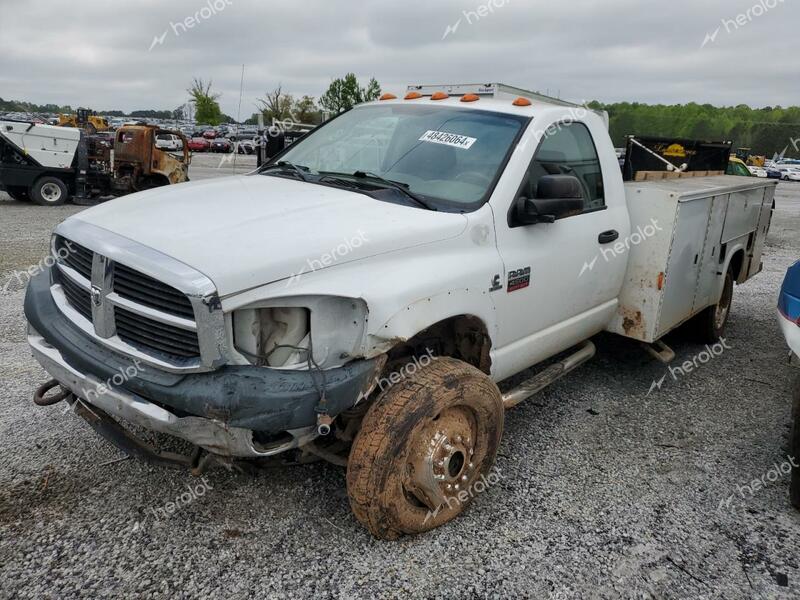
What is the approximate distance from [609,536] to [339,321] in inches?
67.3

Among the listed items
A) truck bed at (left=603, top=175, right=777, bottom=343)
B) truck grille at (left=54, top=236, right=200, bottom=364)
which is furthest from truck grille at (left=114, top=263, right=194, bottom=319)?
truck bed at (left=603, top=175, right=777, bottom=343)

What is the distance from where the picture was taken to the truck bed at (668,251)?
421cm

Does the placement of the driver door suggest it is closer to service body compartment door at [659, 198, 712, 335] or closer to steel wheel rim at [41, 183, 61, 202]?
service body compartment door at [659, 198, 712, 335]

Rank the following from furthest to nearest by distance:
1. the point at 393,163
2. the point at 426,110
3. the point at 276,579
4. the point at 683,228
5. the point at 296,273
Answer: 1. the point at 683,228
2. the point at 426,110
3. the point at 393,163
4. the point at 276,579
5. the point at 296,273

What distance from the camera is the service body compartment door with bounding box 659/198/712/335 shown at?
14.0 ft

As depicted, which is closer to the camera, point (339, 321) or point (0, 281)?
point (339, 321)

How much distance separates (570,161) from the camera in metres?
3.81

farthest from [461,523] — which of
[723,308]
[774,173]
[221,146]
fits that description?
[774,173]

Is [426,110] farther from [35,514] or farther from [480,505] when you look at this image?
[35,514]

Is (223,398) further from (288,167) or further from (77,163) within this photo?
(77,163)

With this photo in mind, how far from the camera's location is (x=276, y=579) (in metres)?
2.61

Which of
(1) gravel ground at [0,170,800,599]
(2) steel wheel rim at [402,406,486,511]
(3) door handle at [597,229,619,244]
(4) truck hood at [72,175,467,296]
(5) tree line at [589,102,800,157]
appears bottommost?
(1) gravel ground at [0,170,800,599]

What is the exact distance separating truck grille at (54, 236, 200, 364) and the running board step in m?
1.71

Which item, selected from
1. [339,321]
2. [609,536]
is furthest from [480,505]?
[339,321]
